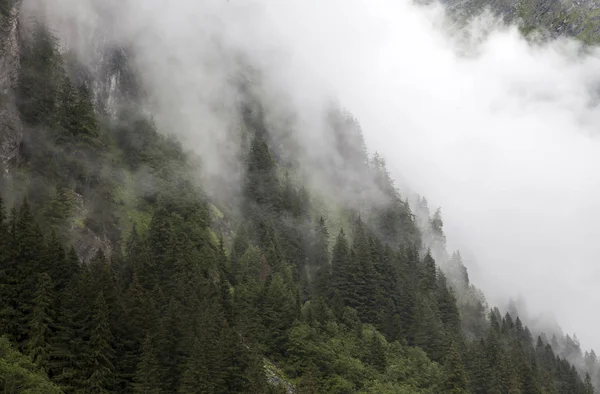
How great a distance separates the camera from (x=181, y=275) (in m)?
77.8

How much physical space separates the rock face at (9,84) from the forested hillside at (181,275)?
0.83ft

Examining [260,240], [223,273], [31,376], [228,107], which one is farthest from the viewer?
[228,107]

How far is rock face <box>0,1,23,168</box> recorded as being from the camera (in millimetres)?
78500

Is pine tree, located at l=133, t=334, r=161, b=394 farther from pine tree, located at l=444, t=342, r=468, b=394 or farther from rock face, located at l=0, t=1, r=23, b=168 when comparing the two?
pine tree, located at l=444, t=342, r=468, b=394

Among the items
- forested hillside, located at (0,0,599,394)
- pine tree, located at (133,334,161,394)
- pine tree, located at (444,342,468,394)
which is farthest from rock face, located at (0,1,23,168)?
pine tree, located at (444,342,468,394)

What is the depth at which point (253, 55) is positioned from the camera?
16638 cm

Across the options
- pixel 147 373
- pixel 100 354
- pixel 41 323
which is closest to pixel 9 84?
pixel 41 323

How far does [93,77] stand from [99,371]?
62389 mm

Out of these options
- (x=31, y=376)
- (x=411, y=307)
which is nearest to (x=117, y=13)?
(x=411, y=307)

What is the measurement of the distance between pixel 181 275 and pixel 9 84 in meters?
34.3

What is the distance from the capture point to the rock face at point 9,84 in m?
78.5

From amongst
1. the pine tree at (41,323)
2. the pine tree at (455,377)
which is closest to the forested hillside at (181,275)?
the pine tree at (41,323)

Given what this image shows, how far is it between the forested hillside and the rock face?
0.25 m

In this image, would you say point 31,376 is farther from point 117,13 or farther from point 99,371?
point 117,13
